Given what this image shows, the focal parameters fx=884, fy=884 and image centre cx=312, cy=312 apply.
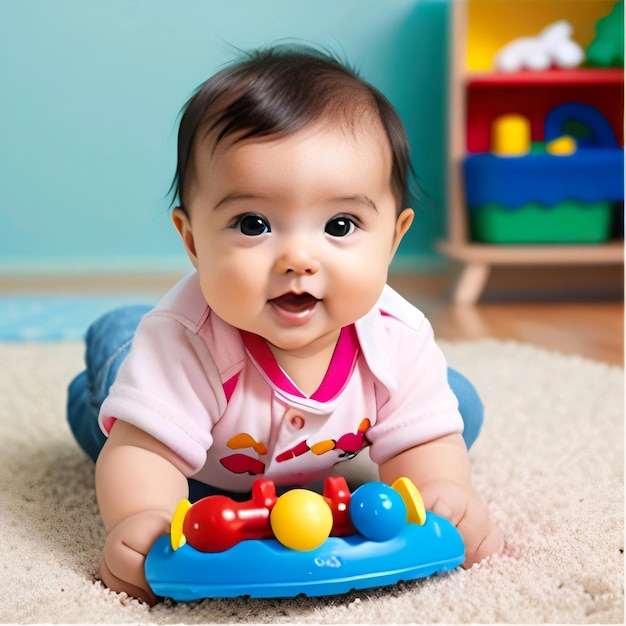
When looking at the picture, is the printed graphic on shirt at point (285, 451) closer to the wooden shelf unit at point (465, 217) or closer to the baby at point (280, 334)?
the baby at point (280, 334)

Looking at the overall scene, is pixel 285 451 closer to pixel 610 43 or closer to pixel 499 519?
pixel 499 519

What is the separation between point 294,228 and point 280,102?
0.09 metres

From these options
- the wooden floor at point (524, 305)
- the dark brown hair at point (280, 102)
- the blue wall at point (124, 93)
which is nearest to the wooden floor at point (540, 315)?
the wooden floor at point (524, 305)

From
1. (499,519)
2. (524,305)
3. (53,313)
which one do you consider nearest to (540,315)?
(524,305)

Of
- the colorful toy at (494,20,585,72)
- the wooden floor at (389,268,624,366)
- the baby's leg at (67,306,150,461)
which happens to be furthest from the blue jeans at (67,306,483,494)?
the colorful toy at (494,20,585,72)

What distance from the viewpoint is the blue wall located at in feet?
7.27

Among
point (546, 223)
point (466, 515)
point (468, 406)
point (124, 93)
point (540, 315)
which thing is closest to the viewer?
point (466, 515)

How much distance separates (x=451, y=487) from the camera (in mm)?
663

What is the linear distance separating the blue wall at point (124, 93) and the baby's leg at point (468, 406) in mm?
1513

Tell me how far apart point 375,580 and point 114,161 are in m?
1.88

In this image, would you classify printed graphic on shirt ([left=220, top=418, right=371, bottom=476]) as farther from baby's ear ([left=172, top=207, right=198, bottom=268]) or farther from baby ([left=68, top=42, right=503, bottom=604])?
baby's ear ([left=172, top=207, right=198, bottom=268])

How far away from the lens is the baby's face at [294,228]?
1.96 ft

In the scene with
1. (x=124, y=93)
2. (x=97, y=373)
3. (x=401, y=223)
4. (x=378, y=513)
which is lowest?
(x=124, y=93)

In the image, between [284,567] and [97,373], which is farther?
[97,373]
